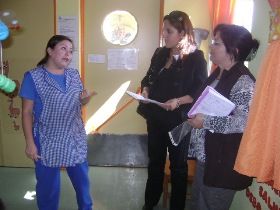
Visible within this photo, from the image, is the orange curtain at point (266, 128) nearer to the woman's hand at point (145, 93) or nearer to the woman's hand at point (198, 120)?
the woman's hand at point (198, 120)

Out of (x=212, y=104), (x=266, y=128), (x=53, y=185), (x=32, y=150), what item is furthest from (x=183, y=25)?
(x=53, y=185)

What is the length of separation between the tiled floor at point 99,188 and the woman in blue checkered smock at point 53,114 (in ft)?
2.14

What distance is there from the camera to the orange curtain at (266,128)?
3.20ft

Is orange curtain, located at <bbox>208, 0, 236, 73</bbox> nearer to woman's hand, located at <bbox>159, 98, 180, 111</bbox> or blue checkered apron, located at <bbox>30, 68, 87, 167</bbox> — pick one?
woman's hand, located at <bbox>159, 98, 180, 111</bbox>

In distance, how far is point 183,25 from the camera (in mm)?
1806

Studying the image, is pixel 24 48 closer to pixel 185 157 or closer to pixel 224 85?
pixel 185 157

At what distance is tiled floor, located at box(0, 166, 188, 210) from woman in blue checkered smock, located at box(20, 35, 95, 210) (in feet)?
2.14

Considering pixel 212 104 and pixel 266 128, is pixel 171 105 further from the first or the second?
Answer: pixel 266 128

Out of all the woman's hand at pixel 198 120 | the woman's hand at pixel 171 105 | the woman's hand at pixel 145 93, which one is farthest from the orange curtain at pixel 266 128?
the woman's hand at pixel 145 93

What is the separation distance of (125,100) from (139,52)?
597mm

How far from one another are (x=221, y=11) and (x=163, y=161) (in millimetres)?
1478

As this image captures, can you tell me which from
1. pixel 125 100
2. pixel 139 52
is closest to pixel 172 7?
pixel 139 52

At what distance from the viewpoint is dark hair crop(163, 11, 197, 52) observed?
1.80m

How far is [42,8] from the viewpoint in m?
3.03
